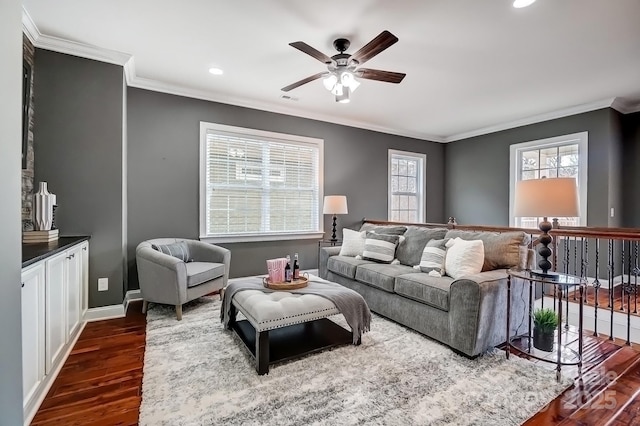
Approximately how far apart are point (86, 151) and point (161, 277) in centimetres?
147

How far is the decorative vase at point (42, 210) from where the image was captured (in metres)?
2.49

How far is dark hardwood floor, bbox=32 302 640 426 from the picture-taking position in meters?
1.68

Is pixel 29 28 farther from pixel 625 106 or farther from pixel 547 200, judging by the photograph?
pixel 625 106

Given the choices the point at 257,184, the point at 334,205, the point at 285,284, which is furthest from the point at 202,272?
the point at 334,205

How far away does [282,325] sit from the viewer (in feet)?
6.97

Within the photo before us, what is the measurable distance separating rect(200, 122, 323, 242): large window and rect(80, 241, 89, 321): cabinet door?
53.7 inches

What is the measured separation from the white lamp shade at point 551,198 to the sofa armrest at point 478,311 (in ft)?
2.02

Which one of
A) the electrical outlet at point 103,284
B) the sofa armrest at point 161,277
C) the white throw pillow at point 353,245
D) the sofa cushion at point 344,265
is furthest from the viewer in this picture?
the white throw pillow at point 353,245

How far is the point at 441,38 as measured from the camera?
2756 mm

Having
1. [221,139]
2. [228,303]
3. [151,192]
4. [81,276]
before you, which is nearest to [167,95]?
[221,139]

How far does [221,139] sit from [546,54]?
156 inches

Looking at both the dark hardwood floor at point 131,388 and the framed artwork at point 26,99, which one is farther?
the framed artwork at point 26,99

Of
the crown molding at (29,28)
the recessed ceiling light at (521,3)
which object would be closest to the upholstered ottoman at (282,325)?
the recessed ceiling light at (521,3)

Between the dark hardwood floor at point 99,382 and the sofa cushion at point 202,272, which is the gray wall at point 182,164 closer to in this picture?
the sofa cushion at point 202,272
